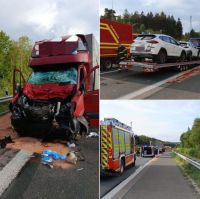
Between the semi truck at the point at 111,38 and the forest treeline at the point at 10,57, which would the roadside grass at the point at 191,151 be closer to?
the semi truck at the point at 111,38

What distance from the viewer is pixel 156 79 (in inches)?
140

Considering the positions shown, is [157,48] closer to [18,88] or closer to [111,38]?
[111,38]

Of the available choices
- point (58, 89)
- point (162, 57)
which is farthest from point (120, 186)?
point (162, 57)

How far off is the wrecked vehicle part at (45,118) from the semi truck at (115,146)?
220 millimetres

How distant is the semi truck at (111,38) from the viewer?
3375 mm

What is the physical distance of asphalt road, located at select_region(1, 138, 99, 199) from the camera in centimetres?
322

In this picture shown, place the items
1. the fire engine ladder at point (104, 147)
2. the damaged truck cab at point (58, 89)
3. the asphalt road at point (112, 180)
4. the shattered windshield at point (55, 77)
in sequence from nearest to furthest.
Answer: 1. the asphalt road at point (112, 180)
2. the fire engine ladder at point (104, 147)
3. the damaged truck cab at point (58, 89)
4. the shattered windshield at point (55, 77)

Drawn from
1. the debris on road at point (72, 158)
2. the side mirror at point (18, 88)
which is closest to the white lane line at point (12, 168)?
the debris on road at point (72, 158)

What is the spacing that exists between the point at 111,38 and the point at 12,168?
1.32 metres

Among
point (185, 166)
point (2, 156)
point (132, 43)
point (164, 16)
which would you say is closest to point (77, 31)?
point (132, 43)

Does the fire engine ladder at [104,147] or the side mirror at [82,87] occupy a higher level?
the side mirror at [82,87]

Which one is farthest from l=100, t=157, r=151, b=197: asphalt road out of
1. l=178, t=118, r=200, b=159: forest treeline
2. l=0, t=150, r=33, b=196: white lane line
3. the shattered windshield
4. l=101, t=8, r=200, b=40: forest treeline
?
l=101, t=8, r=200, b=40: forest treeline

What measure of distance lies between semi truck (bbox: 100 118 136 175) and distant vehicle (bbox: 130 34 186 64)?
0.66 metres

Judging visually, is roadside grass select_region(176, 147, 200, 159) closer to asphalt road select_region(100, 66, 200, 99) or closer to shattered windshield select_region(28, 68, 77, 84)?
asphalt road select_region(100, 66, 200, 99)
